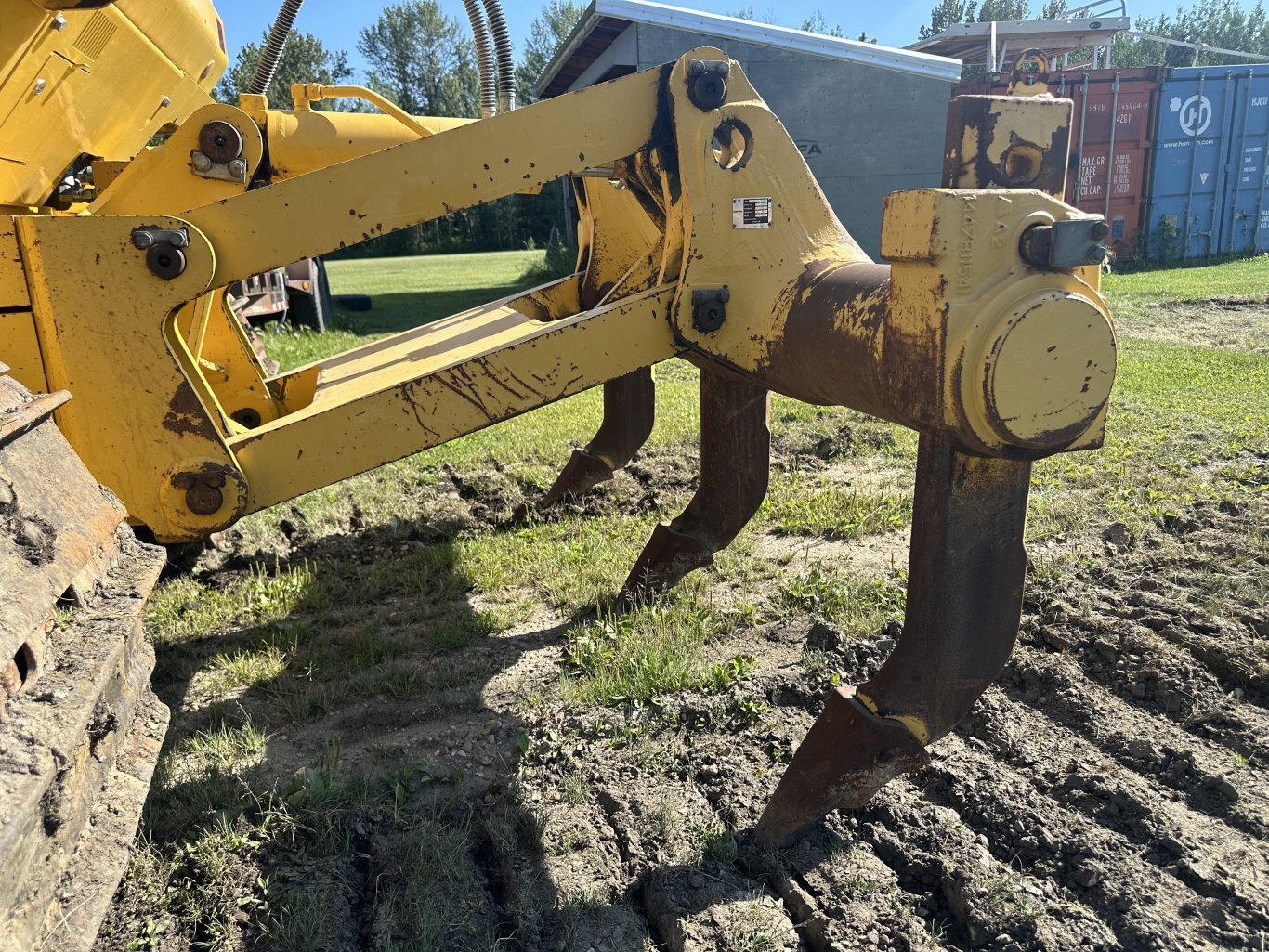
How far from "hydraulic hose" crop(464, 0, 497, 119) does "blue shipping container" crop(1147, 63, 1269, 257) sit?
1577 cm

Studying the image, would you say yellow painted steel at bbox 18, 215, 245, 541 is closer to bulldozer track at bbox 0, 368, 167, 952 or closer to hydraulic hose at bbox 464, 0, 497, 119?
bulldozer track at bbox 0, 368, 167, 952

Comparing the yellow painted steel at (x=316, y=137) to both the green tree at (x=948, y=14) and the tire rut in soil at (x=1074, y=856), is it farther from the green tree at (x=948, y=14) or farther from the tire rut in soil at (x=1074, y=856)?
the green tree at (x=948, y=14)

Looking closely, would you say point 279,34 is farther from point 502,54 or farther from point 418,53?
point 418,53

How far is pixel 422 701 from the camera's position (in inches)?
113

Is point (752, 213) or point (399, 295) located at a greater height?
point (752, 213)

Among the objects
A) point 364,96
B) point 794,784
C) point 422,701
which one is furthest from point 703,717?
point 364,96

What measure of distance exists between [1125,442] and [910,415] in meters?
3.85

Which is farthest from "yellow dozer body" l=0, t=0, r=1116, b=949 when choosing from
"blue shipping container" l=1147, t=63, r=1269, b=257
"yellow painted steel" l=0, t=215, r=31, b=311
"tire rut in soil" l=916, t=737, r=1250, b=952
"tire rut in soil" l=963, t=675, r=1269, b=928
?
"blue shipping container" l=1147, t=63, r=1269, b=257

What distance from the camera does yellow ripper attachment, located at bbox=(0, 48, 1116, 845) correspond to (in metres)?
1.74

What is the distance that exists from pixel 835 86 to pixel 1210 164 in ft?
24.5

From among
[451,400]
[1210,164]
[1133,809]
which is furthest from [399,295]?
[1133,809]

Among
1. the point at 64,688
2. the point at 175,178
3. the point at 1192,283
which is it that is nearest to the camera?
the point at 64,688

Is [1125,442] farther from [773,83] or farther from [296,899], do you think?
[773,83]

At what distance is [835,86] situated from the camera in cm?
1275
